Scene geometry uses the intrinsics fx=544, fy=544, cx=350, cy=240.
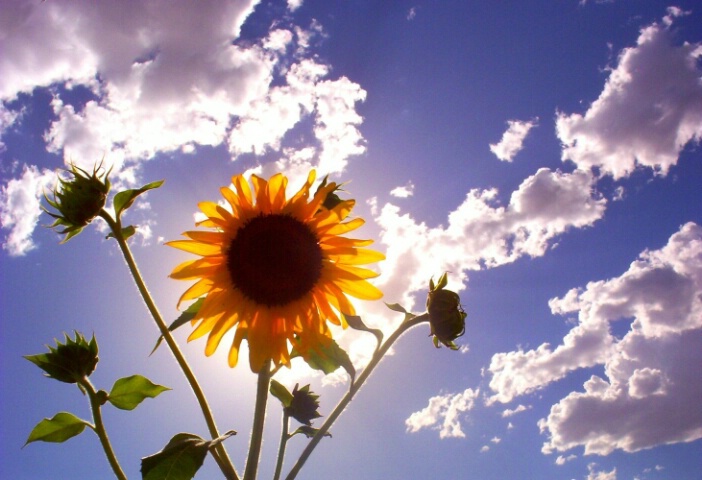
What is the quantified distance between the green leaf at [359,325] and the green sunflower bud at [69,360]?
3.81 ft

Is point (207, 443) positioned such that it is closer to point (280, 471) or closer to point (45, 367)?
point (280, 471)

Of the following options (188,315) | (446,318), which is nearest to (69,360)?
(188,315)

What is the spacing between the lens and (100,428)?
222cm

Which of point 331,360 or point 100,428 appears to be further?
point 331,360

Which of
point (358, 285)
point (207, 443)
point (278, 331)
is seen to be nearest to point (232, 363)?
point (278, 331)

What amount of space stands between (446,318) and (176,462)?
4.68 ft

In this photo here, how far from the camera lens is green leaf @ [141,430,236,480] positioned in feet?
6.25

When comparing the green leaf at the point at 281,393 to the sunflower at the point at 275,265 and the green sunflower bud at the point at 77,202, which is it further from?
the green sunflower bud at the point at 77,202

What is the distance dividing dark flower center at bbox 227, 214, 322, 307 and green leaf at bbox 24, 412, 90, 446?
0.89 m

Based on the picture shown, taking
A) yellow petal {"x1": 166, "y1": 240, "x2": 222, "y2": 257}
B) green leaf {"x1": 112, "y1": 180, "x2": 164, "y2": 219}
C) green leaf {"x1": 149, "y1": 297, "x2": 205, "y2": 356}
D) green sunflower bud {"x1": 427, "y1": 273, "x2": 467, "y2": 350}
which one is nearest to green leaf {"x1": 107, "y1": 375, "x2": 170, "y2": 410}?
green leaf {"x1": 149, "y1": 297, "x2": 205, "y2": 356}

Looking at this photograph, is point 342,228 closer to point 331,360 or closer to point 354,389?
point 331,360

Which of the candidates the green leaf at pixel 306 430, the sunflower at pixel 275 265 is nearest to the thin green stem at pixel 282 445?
the green leaf at pixel 306 430

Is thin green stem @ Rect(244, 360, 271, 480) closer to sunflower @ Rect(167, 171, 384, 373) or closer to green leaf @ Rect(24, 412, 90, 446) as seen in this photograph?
sunflower @ Rect(167, 171, 384, 373)

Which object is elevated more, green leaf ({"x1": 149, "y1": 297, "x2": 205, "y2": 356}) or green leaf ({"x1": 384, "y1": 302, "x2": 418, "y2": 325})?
green leaf ({"x1": 384, "y1": 302, "x2": 418, "y2": 325})
